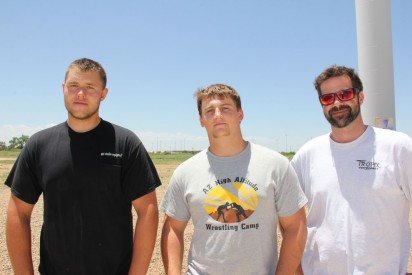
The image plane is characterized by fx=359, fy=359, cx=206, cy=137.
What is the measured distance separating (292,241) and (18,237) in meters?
2.33

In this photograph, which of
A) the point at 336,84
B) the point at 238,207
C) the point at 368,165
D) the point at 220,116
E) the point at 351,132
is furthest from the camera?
the point at 336,84

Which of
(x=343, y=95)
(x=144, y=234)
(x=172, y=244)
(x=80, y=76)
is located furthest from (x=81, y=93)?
(x=343, y=95)

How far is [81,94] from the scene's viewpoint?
9.92 ft

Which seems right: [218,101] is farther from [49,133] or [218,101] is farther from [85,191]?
[49,133]

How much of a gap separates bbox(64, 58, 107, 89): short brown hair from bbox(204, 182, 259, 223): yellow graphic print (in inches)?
54.9

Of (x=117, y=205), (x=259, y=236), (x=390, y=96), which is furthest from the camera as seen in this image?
(x=390, y=96)

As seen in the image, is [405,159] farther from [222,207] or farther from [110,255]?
[110,255]

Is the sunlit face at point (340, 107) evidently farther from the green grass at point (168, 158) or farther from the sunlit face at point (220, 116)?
the green grass at point (168, 158)

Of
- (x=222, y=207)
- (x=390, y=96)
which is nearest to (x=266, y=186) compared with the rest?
(x=222, y=207)

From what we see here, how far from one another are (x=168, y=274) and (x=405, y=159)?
221 cm

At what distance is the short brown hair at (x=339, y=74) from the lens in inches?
137

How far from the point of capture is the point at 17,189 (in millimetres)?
3068

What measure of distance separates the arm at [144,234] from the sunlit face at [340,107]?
183cm

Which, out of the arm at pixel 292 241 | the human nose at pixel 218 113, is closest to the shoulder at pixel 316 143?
the arm at pixel 292 241
